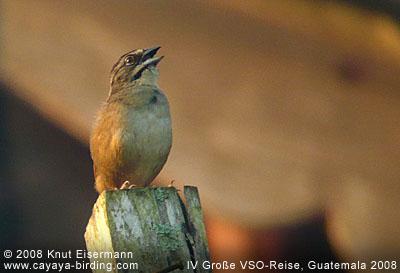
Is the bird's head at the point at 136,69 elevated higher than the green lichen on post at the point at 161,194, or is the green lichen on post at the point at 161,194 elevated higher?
the bird's head at the point at 136,69

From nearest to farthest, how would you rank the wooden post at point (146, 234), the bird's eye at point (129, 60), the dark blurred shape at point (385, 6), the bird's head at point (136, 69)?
the wooden post at point (146, 234) → the bird's head at point (136, 69) → the bird's eye at point (129, 60) → the dark blurred shape at point (385, 6)

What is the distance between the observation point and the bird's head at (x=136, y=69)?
4.07 m

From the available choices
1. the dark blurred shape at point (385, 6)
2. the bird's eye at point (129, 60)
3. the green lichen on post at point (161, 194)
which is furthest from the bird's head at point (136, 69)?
the green lichen on post at point (161, 194)

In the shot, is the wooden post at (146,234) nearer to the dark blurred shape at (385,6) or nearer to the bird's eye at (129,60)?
the bird's eye at (129,60)

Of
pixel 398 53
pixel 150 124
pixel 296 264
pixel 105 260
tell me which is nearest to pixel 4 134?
pixel 150 124

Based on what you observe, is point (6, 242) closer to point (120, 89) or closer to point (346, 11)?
point (120, 89)

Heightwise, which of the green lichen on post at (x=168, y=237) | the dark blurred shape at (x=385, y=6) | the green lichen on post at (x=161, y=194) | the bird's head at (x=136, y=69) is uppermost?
the dark blurred shape at (x=385, y=6)

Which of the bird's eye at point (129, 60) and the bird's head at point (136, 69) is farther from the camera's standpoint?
the bird's eye at point (129, 60)

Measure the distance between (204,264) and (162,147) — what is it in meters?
1.86

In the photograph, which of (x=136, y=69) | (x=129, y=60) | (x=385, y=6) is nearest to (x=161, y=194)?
(x=136, y=69)

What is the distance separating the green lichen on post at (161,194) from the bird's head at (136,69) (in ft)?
7.25

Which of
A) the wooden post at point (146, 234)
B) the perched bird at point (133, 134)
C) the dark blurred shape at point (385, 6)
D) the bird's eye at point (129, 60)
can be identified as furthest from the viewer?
the dark blurred shape at point (385, 6)

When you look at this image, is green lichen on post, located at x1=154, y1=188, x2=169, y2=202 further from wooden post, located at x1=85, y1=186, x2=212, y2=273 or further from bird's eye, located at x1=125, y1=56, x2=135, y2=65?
bird's eye, located at x1=125, y1=56, x2=135, y2=65

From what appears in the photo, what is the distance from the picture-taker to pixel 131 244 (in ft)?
5.91
